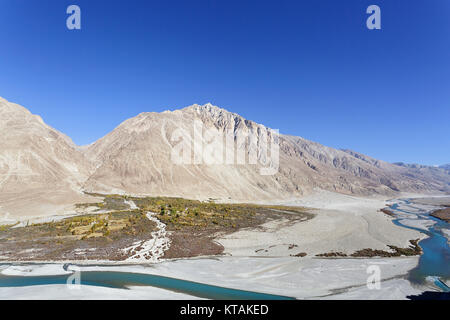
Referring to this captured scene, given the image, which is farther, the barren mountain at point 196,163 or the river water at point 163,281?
the barren mountain at point 196,163

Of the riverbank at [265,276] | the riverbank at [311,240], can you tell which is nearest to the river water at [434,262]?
the riverbank at [265,276]

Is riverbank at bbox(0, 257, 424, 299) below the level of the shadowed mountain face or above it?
below

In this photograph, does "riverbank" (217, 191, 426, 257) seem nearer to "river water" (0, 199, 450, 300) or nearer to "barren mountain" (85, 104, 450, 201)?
"river water" (0, 199, 450, 300)

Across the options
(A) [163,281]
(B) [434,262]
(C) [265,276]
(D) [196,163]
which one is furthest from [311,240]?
(D) [196,163]

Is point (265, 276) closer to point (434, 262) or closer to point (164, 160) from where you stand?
point (434, 262)

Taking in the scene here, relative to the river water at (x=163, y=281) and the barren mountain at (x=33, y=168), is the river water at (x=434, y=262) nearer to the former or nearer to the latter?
the river water at (x=163, y=281)

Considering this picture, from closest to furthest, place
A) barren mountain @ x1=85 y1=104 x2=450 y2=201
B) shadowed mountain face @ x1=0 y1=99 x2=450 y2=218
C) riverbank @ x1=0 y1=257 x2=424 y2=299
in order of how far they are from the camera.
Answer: riverbank @ x1=0 y1=257 x2=424 y2=299 < shadowed mountain face @ x1=0 y1=99 x2=450 y2=218 < barren mountain @ x1=85 y1=104 x2=450 y2=201

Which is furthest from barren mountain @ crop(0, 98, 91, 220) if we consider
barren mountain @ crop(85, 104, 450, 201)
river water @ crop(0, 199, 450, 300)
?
river water @ crop(0, 199, 450, 300)
